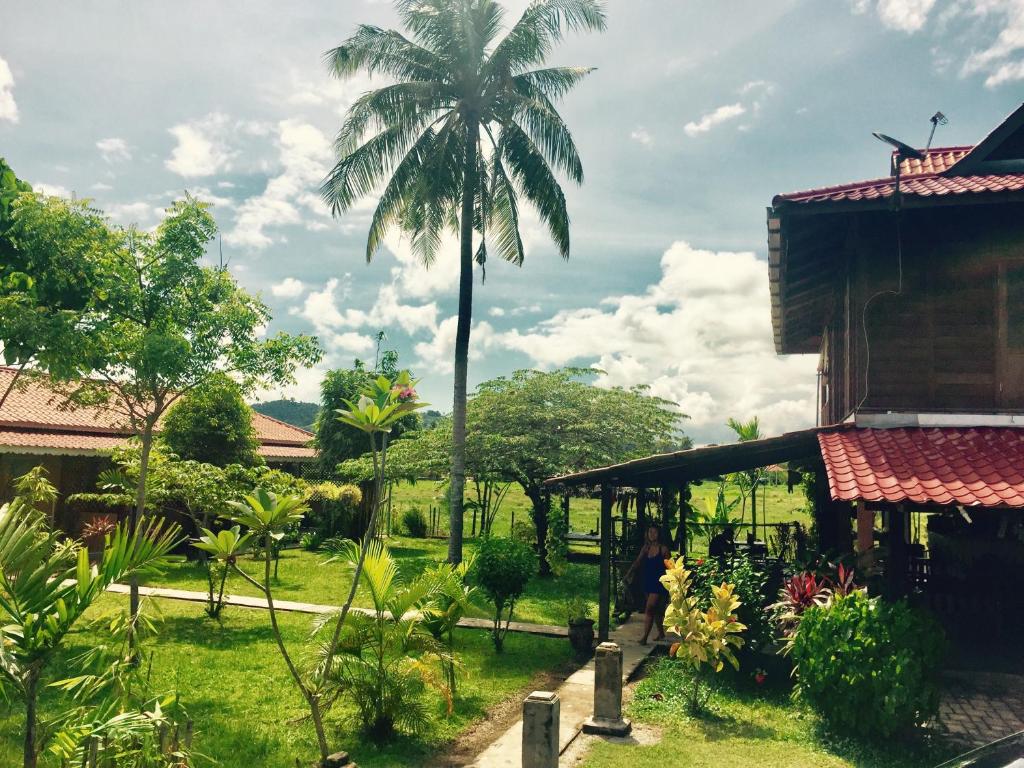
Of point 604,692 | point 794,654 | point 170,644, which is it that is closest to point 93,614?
point 170,644

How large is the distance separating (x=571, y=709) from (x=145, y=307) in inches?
383

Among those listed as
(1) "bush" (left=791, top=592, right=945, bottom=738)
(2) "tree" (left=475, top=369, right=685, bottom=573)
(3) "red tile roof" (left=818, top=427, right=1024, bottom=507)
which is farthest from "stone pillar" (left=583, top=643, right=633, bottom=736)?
(2) "tree" (left=475, top=369, right=685, bottom=573)

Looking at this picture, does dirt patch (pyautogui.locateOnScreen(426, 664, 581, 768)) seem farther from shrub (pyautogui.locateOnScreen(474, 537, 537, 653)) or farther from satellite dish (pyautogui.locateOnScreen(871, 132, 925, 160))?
satellite dish (pyautogui.locateOnScreen(871, 132, 925, 160))

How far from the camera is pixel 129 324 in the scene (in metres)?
13.0

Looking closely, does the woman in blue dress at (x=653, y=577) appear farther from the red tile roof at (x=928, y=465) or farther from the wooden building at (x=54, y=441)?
the wooden building at (x=54, y=441)

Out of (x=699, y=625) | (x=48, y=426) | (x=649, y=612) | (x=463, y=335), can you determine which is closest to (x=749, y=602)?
(x=699, y=625)

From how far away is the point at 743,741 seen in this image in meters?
7.54

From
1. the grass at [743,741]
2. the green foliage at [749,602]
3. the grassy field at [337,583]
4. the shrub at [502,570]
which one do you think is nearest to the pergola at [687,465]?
the shrub at [502,570]

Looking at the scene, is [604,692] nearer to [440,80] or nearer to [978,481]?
[978,481]

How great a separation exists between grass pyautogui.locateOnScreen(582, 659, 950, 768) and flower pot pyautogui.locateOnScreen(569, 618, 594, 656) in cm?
258

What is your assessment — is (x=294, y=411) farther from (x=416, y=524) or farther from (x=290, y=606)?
(x=290, y=606)

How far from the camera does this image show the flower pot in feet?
38.8

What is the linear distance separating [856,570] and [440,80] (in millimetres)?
13559

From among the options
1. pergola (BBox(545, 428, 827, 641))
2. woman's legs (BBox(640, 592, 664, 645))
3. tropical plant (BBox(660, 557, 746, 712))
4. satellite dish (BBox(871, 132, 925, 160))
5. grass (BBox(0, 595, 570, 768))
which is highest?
satellite dish (BBox(871, 132, 925, 160))
